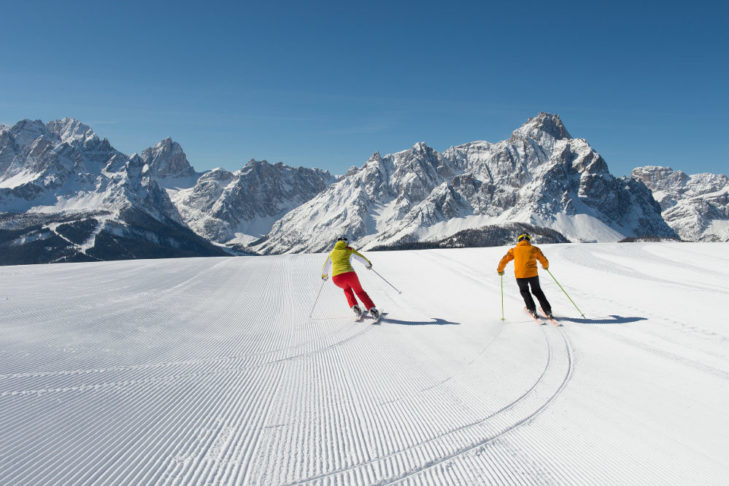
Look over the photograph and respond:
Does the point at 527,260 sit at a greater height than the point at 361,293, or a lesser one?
greater

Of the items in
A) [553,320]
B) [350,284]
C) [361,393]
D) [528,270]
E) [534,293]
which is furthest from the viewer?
[350,284]

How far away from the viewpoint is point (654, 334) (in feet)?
21.4

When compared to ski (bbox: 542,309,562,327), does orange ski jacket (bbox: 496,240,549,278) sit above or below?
above

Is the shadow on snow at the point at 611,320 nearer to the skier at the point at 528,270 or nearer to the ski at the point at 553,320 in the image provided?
the ski at the point at 553,320

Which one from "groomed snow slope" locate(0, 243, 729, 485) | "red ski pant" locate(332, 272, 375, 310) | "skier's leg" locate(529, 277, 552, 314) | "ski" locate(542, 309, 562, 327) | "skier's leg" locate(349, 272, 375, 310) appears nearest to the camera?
"groomed snow slope" locate(0, 243, 729, 485)

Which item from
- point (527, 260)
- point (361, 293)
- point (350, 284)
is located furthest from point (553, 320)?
point (350, 284)

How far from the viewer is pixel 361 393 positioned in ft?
14.1

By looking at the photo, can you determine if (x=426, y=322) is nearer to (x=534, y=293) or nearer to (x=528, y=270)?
(x=534, y=293)

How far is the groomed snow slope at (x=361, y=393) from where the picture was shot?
9.72 ft

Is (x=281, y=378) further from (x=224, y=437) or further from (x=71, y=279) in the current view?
(x=71, y=279)

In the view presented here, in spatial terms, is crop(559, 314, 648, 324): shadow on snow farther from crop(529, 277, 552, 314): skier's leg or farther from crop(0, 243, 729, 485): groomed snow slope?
crop(529, 277, 552, 314): skier's leg

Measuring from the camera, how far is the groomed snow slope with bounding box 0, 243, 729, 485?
117 inches

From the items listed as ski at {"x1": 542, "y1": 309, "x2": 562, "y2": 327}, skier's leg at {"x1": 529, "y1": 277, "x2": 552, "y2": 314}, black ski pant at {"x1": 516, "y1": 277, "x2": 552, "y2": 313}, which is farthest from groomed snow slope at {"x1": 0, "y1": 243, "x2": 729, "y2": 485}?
skier's leg at {"x1": 529, "y1": 277, "x2": 552, "y2": 314}

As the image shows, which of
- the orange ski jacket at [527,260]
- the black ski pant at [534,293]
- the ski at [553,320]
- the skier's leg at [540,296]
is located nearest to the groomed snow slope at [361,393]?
the ski at [553,320]
